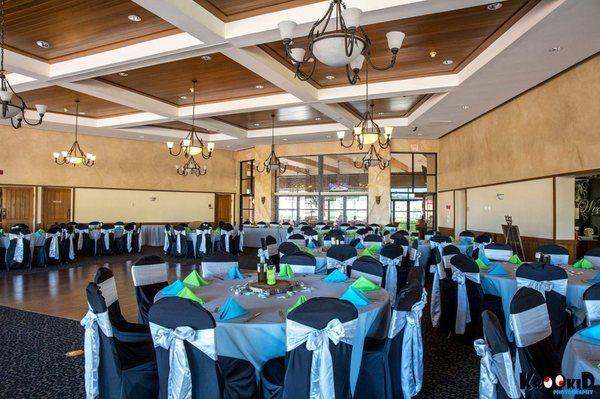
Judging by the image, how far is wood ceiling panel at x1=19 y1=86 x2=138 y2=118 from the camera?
33.1 feet

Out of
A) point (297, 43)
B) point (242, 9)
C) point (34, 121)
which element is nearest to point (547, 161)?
point (297, 43)

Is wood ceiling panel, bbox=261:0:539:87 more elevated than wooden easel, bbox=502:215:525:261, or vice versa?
wood ceiling panel, bbox=261:0:539:87

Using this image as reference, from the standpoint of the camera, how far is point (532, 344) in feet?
8.34

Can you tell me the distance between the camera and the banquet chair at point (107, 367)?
274 centimetres

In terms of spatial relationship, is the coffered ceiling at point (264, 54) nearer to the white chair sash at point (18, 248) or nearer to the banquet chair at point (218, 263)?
the banquet chair at point (218, 263)

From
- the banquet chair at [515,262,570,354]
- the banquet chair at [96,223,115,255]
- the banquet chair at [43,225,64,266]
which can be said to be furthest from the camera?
the banquet chair at [96,223,115,255]

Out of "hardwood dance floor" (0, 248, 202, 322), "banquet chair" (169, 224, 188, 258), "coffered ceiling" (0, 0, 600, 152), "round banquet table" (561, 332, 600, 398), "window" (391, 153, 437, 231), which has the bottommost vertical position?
"hardwood dance floor" (0, 248, 202, 322)

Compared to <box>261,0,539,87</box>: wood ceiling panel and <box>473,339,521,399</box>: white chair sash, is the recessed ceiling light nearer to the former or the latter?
<box>261,0,539,87</box>: wood ceiling panel

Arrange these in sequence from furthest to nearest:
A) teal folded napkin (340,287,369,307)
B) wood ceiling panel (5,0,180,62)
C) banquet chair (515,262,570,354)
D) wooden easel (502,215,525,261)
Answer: wooden easel (502,215,525,261)
wood ceiling panel (5,0,180,62)
banquet chair (515,262,570,354)
teal folded napkin (340,287,369,307)

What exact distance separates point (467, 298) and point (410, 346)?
6.46 ft

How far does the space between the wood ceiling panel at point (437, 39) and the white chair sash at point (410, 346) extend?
4728 mm

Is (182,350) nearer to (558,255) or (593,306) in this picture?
(593,306)

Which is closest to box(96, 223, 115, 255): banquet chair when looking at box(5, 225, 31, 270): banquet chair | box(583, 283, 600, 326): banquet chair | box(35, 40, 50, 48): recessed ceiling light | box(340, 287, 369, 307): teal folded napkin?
box(5, 225, 31, 270): banquet chair

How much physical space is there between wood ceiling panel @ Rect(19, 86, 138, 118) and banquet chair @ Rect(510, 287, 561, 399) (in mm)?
10616
